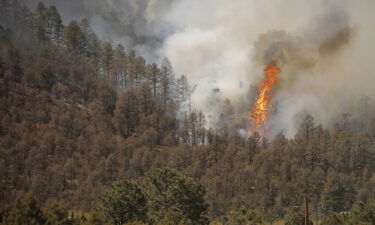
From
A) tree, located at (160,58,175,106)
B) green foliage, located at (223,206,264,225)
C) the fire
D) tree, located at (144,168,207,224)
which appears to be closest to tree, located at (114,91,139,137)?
tree, located at (160,58,175,106)

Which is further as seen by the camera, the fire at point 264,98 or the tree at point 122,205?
the fire at point 264,98

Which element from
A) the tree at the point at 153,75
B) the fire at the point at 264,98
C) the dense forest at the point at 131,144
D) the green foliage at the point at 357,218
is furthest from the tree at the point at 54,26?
the green foliage at the point at 357,218

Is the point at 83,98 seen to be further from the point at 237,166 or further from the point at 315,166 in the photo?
the point at 315,166

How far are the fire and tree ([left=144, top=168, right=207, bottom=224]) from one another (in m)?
96.4

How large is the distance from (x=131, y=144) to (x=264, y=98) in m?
57.9

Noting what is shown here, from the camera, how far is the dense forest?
398 ft

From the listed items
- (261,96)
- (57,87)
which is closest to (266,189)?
(261,96)

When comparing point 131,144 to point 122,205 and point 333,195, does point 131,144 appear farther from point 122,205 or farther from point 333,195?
point 122,205

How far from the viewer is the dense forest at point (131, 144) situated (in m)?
121

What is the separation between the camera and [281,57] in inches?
7515

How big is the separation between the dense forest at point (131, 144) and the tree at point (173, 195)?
443 inches

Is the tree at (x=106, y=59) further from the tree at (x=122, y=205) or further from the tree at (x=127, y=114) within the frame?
the tree at (x=122, y=205)

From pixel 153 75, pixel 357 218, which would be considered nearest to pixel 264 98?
pixel 153 75

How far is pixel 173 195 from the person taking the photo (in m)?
74.8
